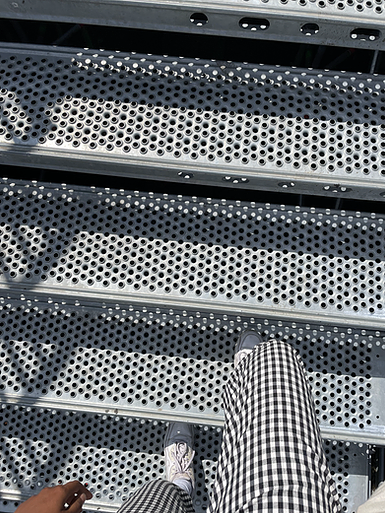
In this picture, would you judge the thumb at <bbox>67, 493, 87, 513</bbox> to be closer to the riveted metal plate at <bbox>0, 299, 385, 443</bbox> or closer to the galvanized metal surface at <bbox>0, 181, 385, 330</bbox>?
the riveted metal plate at <bbox>0, 299, 385, 443</bbox>

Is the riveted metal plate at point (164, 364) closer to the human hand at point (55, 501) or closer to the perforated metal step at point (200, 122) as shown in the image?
the human hand at point (55, 501)

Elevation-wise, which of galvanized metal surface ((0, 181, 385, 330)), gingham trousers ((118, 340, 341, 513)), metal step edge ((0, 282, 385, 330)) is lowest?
gingham trousers ((118, 340, 341, 513))

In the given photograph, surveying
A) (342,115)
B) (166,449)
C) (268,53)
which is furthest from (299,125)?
(166,449)

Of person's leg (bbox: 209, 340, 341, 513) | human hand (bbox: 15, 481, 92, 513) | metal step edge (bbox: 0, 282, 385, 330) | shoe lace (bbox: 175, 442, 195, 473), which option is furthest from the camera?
shoe lace (bbox: 175, 442, 195, 473)

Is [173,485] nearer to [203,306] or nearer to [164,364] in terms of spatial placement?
[164,364]

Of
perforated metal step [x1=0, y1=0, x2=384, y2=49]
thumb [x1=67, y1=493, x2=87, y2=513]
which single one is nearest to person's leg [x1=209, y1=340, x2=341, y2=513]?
thumb [x1=67, y1=493, x2=87, y2=513]

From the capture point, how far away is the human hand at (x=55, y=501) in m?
1.00

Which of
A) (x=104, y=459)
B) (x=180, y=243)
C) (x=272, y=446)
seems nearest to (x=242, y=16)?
(x=180, y=243)

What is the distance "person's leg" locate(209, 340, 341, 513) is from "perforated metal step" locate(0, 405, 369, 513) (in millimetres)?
463

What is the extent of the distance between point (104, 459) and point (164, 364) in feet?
1.44

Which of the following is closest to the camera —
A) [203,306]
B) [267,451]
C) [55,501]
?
[267,451]

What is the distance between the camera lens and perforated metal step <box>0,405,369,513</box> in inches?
55.3

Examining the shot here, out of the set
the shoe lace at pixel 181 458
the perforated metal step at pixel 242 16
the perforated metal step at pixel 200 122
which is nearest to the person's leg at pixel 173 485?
the shoe lace at pixel 181 458

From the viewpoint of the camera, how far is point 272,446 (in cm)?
90
